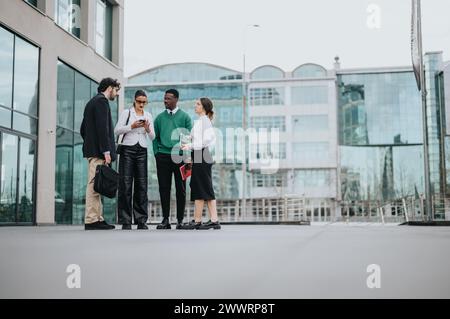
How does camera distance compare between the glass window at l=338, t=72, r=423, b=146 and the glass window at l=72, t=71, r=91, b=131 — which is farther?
the glass window at l=338, t=72, r=423, b=146

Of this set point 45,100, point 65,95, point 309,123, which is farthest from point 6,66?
point 309,123

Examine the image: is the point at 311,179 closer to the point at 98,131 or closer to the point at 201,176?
the point at 201,176

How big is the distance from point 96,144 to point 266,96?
56569mm

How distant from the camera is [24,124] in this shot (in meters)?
15.6

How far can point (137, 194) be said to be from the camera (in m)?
8.95

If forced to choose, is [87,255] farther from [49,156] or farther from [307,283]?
[49,156]

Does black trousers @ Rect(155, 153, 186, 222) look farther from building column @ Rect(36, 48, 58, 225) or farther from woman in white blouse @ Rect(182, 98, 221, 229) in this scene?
building column @ Rect(36, 48, 58, 225)

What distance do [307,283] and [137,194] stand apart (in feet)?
22.2

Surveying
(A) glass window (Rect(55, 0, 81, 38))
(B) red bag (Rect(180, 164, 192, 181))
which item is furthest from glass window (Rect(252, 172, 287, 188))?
(B) red bag (Rect(180, 164, 192, 181))

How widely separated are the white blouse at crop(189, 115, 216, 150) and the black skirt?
75 millimetres

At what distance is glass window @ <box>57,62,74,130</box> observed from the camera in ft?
57.6

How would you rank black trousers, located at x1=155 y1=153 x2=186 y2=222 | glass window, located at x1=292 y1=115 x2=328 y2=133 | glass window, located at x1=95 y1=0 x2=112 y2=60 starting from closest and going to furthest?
1. black trousers, located at x1=155 y1=153 x2=186 y2=222
2. glass window, located at x1=95 y1=0 x2=112 y2=60
3. glass window, located at x1=292 y1=115 x2=328 y2=133

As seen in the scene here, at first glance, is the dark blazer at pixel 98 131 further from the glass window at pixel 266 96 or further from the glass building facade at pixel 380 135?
the glass building facade at pixel 380 135

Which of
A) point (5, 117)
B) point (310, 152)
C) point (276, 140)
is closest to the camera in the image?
point (5, 117)
